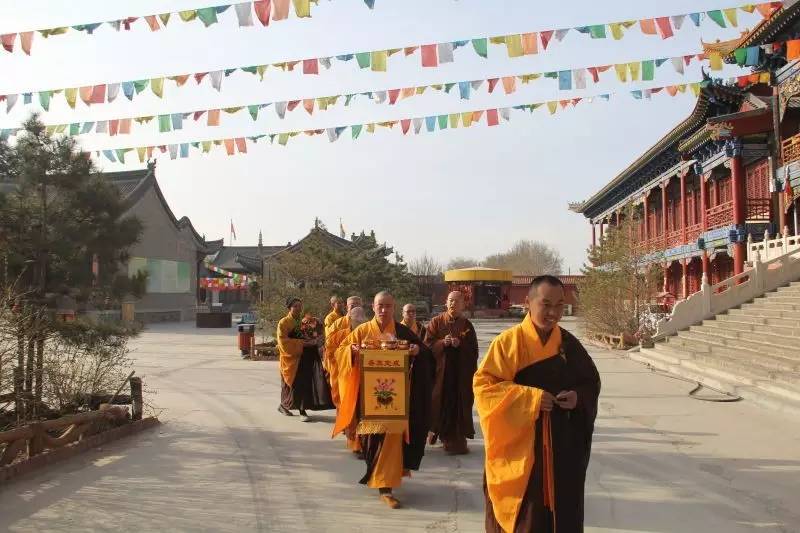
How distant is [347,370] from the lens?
5695 mm

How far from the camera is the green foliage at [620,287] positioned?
18891 millimetres

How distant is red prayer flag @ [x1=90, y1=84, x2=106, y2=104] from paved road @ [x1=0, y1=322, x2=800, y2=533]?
4.80 m

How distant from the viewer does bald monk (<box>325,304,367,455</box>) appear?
19.0 feet

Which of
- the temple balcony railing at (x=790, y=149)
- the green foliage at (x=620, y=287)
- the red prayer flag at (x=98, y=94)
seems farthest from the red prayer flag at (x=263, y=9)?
the temple balcony railing at (x=790, y=149)

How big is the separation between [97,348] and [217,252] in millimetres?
50979

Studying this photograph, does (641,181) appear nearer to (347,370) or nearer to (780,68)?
(780,68)

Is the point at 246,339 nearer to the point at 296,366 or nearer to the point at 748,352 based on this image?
the point at 296,366

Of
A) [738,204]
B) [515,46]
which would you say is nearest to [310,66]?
[515,46]

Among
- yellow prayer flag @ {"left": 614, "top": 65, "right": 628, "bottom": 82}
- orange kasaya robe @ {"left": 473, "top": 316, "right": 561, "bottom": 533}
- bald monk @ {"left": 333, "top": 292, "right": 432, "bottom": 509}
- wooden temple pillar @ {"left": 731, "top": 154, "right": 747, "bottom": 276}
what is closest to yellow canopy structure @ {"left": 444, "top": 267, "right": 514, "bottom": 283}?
wooden temple pillar @ {"left": 731, "top": 154, "right": 747, "bottom": 276}

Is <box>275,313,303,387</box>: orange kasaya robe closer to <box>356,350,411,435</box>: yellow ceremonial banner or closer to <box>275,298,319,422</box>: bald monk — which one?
<box>275,298,319,422</box>: bald monk

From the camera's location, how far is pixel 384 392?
5.45 m

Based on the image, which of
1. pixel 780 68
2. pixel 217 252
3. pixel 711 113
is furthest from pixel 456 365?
pixel 217 252

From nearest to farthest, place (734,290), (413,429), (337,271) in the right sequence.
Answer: (413,429) < (734,290) < (337,271)

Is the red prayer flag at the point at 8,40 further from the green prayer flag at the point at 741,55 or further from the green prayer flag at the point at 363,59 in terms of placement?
the green prayer flag at the point at 741,55
